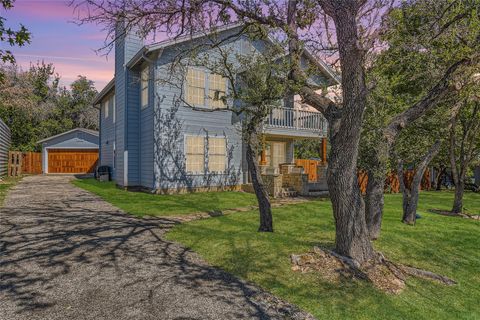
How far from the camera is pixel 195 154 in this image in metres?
15.5

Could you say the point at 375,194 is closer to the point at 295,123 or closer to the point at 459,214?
the point at 459,214

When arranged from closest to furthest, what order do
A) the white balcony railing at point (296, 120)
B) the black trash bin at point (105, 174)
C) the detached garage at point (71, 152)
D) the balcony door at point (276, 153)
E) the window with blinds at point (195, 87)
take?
the window with blinds at point (195, 87)
the white balcony railing at point (296, 120)
the balcony door at point (276, 153)
the black trash bin at point (105, 174)
the detached garage at point (71, 152)

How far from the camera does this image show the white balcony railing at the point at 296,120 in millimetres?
16766

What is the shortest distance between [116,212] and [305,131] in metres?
10.9

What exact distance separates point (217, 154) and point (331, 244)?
10.2 metres

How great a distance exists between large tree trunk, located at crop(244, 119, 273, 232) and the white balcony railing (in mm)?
8364

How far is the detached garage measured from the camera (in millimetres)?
28781

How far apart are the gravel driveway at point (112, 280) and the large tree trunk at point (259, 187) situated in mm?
2190

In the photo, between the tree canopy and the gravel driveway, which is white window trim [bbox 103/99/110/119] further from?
the gravel driveway

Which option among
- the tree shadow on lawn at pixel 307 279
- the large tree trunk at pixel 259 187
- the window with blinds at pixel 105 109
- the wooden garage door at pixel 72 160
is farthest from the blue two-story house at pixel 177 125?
the wooden garage door at pixel 72 160

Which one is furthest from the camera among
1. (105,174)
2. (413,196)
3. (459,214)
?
(105,174)

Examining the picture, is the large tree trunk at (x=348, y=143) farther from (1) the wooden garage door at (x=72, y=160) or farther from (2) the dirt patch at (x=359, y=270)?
(1) the wooden garage door at (x=72, y=160)

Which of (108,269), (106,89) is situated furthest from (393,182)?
(108,269)

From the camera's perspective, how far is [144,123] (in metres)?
15.7
